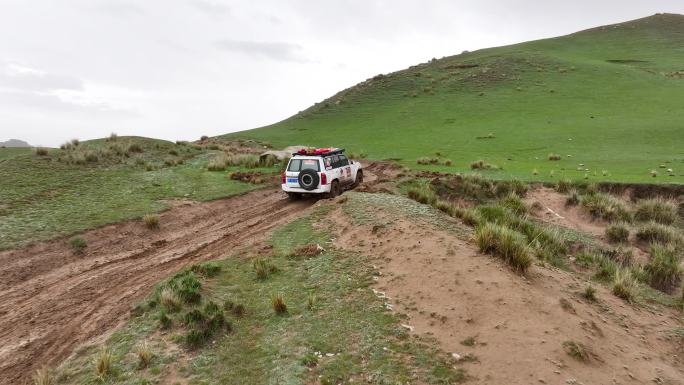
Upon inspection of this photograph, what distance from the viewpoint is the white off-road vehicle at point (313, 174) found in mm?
20125

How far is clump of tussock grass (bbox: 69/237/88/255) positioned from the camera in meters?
14.4

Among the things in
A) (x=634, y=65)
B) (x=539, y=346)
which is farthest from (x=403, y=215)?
(x=634, y=65)

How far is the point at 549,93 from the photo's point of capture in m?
52.3

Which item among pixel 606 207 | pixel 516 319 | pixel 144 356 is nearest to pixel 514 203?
pixel 606 207

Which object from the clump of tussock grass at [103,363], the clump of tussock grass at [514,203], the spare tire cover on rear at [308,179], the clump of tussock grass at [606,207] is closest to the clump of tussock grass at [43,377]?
the clump of tussock grass at [103,363]

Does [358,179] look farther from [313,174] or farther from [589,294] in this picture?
[589,294]

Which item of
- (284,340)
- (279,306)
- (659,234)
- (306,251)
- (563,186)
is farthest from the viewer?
(563,186)

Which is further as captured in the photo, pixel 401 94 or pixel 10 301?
pixel 401 94

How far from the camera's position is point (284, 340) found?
8469 mm

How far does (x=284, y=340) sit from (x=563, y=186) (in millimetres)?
18408

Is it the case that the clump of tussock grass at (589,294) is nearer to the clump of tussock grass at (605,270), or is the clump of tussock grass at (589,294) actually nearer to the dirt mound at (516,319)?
the dirt mound at (516,319)

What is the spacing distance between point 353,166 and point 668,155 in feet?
65.2

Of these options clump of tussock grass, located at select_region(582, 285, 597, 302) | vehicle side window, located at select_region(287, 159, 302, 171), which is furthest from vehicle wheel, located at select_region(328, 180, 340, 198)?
clump of tussock grass, located at select_region(582, 285, 597, 302)

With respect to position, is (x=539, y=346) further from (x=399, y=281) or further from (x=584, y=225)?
(x=584, y=225)
